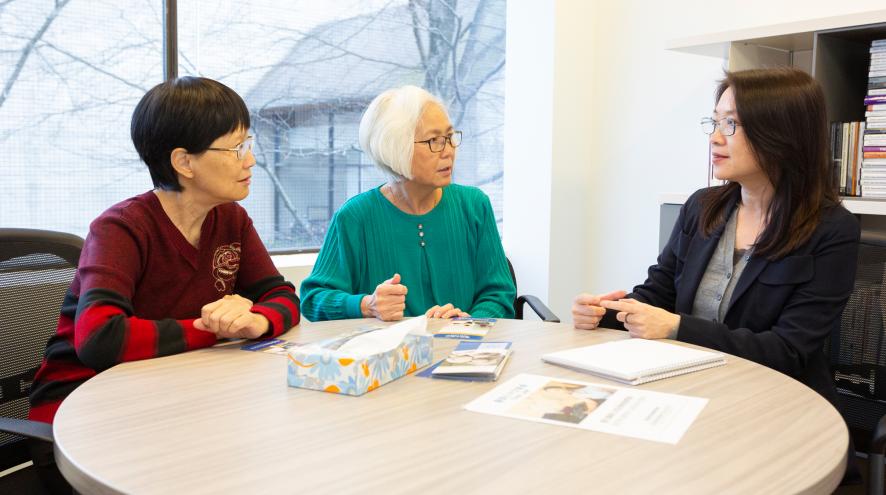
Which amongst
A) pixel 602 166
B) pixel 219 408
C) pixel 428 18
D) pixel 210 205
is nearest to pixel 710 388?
pixel 219 408

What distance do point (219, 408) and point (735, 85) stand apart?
58.6 inches

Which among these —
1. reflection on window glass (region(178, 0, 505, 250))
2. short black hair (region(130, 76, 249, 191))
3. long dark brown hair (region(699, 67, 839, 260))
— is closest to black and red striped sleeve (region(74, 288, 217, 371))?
short black hair (region(130, 76, 249, 191))

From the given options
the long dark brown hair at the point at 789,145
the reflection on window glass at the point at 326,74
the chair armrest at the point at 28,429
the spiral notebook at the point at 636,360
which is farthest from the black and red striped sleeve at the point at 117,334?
the reflection on window glass at the point at 326,74

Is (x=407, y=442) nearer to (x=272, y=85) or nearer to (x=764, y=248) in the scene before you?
(x=764, y=248)

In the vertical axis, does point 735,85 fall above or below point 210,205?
above

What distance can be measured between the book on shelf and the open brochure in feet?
0.17

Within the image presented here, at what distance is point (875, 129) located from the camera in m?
2.37

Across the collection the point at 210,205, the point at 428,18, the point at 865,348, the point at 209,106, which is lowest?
the point at 865,348

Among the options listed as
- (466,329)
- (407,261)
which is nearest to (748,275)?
(466,329)

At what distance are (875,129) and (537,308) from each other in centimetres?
119

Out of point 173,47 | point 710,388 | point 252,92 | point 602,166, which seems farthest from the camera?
point 602,166

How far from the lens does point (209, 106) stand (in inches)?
71.3

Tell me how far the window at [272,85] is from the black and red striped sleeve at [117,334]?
1581 mm

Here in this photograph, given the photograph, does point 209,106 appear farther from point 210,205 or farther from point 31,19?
point 31,19
